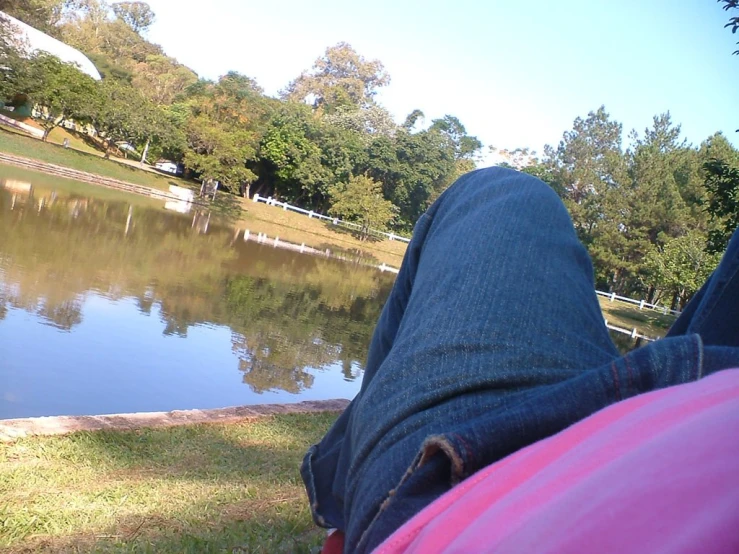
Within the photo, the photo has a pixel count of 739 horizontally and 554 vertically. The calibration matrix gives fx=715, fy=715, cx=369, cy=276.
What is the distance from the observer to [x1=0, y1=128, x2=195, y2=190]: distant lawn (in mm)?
22766

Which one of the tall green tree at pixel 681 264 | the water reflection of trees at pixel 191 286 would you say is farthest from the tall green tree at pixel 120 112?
the tall green tree at pixel 681 264

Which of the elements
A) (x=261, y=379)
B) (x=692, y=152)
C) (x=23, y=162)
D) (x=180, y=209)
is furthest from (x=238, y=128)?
(x=261, y=379)

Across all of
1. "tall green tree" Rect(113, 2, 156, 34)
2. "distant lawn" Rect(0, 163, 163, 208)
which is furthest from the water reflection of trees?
"tall green tree" Rect(113, 2, 156, 34)

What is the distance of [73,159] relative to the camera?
940 inches

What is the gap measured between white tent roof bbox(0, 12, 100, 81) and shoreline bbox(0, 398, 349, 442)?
28.3 metres

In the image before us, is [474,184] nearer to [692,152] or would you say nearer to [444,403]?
[444,403]

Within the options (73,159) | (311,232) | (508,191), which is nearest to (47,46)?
(73,159)

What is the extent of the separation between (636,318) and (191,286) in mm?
17447

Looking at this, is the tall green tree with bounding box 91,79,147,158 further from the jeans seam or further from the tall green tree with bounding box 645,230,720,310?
the jeans seam

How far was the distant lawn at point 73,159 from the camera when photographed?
2277cm

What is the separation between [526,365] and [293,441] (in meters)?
3.19

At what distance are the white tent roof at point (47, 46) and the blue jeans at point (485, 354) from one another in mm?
31073

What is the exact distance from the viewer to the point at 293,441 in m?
3.65

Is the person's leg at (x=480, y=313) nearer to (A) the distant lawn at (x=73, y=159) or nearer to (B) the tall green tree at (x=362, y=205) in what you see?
(A) the distant lawn at (x=73, y=159)
